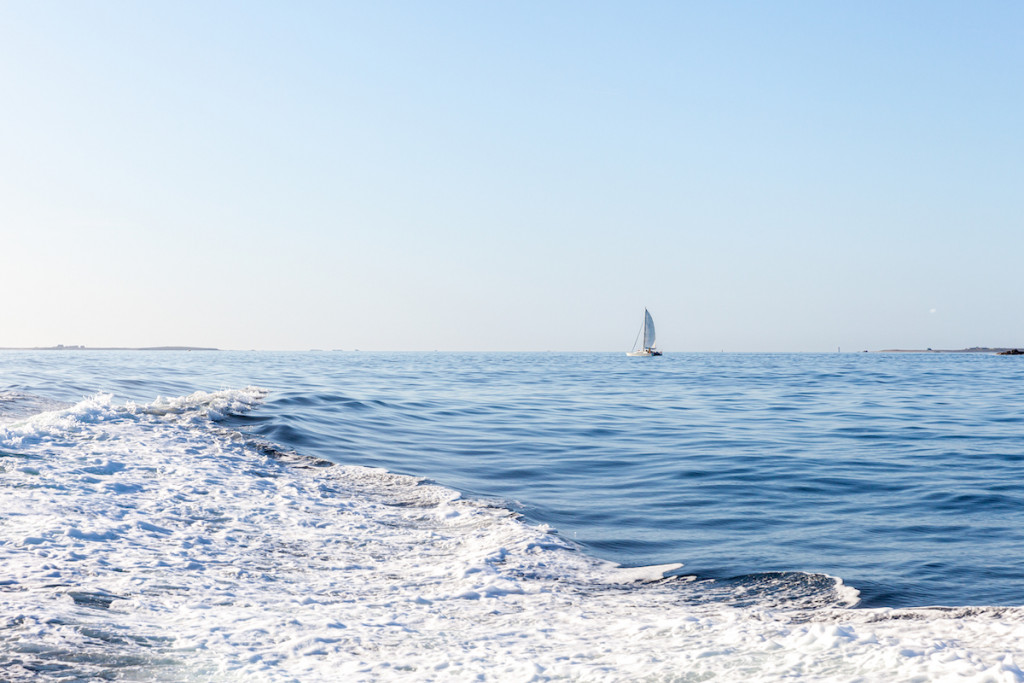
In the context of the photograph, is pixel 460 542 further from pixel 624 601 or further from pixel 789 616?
pixel 789 616

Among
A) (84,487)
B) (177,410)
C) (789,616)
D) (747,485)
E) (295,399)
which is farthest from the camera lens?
(295,399)

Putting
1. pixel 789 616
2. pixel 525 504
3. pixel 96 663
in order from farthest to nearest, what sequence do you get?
pixel 525 504, pixel 789 616, pixel 96 663

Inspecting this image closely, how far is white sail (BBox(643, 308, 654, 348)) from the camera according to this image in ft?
391

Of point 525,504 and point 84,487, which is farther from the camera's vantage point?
point 525,504

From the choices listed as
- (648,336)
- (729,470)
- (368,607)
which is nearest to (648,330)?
(648,336)

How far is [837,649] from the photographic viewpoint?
4754mm

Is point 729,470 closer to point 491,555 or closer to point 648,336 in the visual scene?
point 491,555

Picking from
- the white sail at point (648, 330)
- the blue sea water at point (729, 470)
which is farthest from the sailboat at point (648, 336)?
the blue sea water at point (729, 470)

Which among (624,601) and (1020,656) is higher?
(1020,656)

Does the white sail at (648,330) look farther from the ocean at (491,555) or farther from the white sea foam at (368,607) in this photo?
the white sea foam at (368,607)

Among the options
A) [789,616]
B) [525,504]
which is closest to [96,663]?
[789,616]

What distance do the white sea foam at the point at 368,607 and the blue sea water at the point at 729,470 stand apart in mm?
1101

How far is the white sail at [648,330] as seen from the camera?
119 metres

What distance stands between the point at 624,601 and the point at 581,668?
6.31 feet
